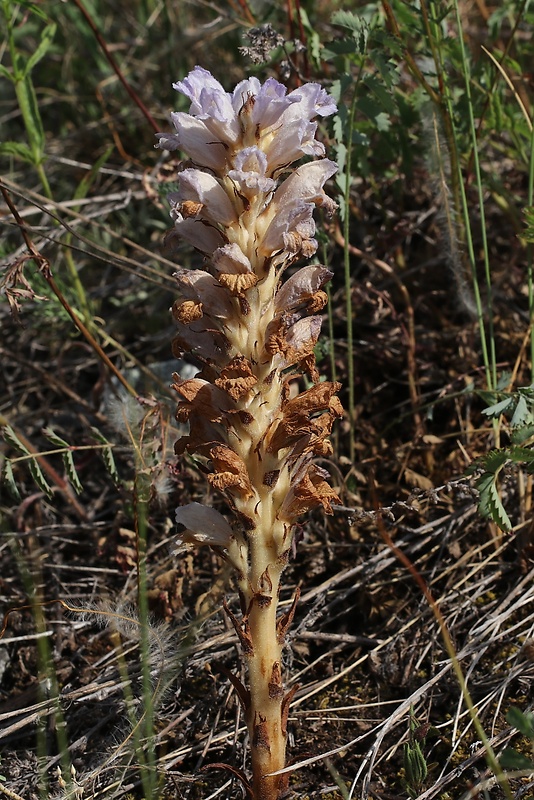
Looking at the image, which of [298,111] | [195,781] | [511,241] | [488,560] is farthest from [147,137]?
[195,781]

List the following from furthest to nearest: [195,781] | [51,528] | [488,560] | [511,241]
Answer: [511,241] < [51,528] < [488,560] < [195,781]

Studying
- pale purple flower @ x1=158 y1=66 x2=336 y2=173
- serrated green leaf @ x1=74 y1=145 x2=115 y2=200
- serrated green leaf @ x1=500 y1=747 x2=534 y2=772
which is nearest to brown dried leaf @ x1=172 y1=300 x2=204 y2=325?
pale purple flower @ x1=158 y1=66 x2=336 y2=173

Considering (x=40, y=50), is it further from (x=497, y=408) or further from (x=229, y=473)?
(x=497, y=408)

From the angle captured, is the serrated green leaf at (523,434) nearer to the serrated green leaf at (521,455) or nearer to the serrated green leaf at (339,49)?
the serrated green leaf at (521,455)

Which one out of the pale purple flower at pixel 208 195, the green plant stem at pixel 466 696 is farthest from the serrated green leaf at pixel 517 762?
the pale purple flower at pixel 208 195

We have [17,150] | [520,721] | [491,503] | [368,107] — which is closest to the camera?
[520,721]

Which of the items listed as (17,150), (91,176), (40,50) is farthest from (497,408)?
(40,50)

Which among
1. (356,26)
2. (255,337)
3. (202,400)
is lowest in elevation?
(202,400)

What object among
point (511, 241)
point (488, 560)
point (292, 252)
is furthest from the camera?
point (511, 241)

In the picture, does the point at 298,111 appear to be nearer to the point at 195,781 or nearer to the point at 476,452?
the point at 476,452
